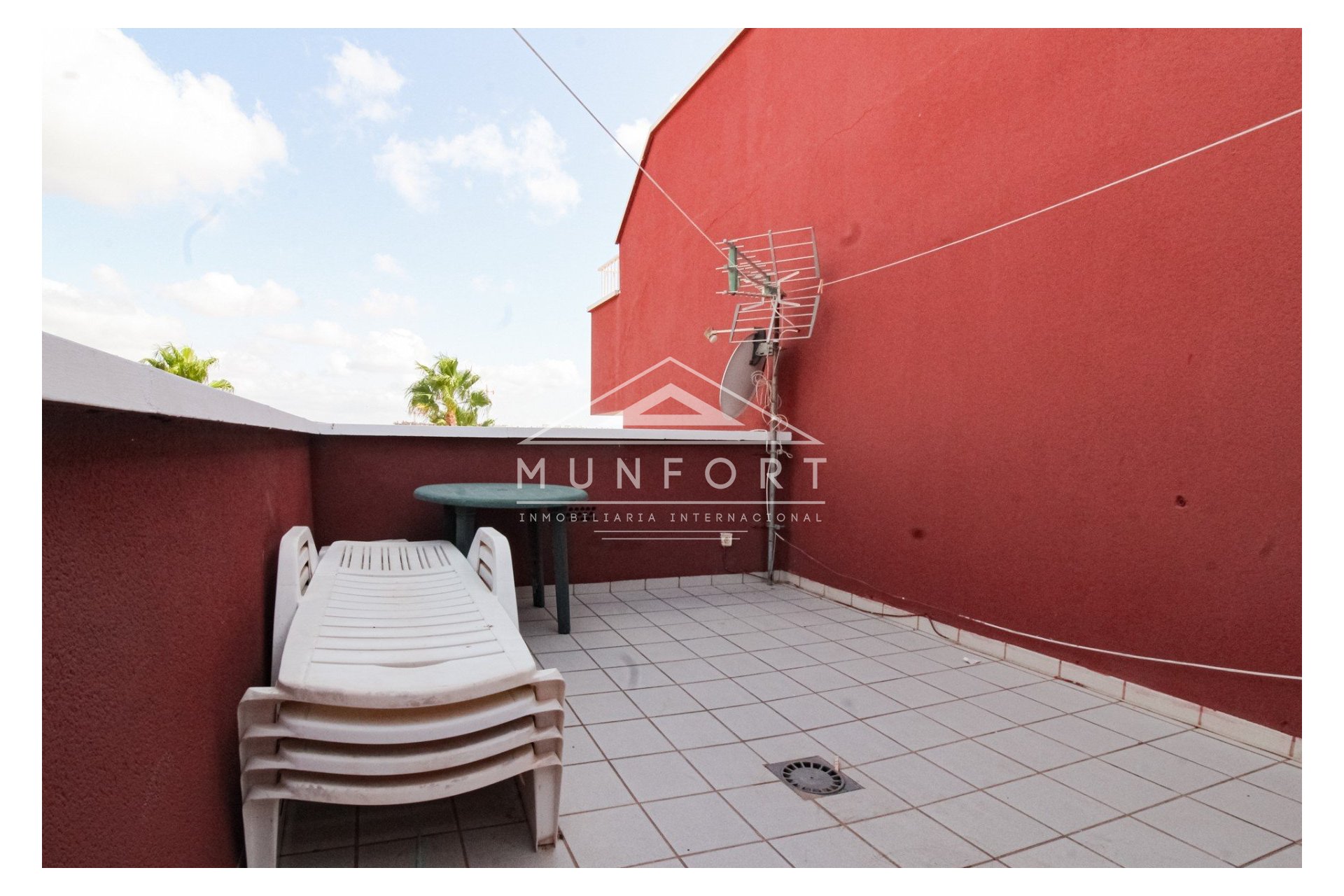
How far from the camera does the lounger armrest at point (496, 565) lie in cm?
242

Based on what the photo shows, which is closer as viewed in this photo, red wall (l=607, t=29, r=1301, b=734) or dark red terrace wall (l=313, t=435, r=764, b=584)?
red wall (l=607, t=29, r=1301, b=734)

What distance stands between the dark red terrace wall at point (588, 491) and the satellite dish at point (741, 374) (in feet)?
1.10

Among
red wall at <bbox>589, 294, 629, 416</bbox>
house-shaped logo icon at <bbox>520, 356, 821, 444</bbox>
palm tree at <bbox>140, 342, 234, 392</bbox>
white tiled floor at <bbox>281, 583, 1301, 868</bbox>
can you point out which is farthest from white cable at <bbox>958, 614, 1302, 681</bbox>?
palm tree at <bbox>140, 342, 234, 392</bbox>

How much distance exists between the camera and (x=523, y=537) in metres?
4.47

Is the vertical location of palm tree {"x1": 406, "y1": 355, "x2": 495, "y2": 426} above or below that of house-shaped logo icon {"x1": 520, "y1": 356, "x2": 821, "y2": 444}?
above

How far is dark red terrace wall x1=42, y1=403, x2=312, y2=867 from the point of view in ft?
2.51

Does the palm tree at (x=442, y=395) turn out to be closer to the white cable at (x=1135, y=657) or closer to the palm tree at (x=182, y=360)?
the palm tree at (x=182, y=360)

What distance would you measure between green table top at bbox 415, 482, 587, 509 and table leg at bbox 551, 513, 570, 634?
203 mm

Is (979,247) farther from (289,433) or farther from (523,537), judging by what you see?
(289,433)

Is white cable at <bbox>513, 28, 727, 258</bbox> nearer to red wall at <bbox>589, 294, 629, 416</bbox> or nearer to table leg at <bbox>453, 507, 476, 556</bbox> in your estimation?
table leg at <bbox>453, 507, 476, 556</bbox>

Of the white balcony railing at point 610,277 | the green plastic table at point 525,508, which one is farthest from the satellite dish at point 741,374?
the white balcony railing at point 610,277
